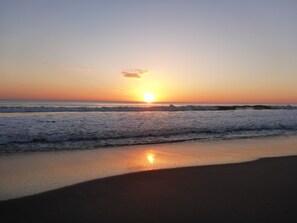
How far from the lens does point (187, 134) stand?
499 inches

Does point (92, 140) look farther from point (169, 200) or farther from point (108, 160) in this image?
point (169, 200)

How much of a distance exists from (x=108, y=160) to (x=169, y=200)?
3.21m

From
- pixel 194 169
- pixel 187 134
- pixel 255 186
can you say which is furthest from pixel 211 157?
pixel 187 134

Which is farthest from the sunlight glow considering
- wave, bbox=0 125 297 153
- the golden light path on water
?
wave, bbox=0 125 297 153

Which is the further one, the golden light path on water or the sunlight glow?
the sunlight glow

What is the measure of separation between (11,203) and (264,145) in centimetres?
832

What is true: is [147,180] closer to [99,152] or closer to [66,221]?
[66,221]

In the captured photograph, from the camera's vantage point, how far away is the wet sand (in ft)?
13.1

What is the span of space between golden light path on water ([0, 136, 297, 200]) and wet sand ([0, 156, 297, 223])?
540mm

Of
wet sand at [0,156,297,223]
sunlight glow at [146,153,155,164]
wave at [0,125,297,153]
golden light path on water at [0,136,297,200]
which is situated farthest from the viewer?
wave at [0,125,297,153]

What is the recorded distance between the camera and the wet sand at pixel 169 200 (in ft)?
13.1

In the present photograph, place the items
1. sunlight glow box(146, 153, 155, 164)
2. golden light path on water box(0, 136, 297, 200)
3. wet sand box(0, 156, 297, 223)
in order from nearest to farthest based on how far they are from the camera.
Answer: wet sand box(0, 156, 297, 223) → golden light path on water box(0, 136, 297, 200) → sunlight glow box(146, 153, 155, 164)

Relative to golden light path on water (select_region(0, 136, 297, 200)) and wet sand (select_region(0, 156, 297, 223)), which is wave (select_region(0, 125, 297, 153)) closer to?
golden light path on water (select_region(0, 136, 297, 200))

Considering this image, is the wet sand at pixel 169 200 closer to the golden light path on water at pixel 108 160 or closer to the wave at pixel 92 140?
the golden light path on water at pixel 108 160
